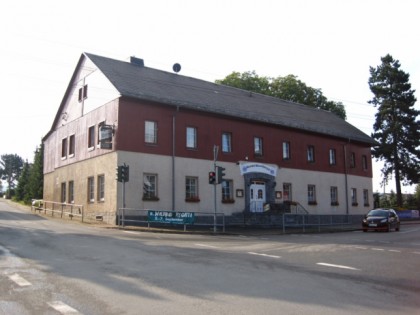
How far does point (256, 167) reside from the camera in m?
31.8

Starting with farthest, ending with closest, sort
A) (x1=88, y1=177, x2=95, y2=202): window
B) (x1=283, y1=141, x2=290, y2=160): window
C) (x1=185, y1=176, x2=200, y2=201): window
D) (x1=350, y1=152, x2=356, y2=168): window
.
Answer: (x1=350, y1=152, x2=356, y2=168): window < (x1=283, y1=141, x2=290, y2=160): window < (x1=88, y1=177, x2=95, y2=202): window < (x1=185, y1=176, x2=200, y2=201): window

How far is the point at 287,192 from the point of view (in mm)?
34469

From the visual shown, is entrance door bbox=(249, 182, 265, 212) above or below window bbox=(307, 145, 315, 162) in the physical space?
below

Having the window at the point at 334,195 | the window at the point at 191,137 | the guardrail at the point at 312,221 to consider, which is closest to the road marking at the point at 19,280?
the guardrail at the point at 312,221

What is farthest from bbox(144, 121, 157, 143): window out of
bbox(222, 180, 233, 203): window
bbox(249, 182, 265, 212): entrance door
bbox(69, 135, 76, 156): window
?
bbox(249, 182, 265, 212): entrance door

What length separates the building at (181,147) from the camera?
26281mm

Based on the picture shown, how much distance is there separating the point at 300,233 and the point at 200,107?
1006 cm

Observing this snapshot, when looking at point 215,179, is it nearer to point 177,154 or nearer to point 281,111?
point 177,154

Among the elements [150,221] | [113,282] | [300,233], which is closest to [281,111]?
[300,233]

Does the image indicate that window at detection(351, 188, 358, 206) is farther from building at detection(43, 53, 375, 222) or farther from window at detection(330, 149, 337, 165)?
window at detection(330, 149, 337, 165)

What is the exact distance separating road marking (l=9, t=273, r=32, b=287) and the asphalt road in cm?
2

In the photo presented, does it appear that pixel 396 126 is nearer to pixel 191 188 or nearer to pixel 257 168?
pixel 257 168

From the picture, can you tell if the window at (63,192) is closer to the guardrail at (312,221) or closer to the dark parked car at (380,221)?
the guardrail at (312,221)

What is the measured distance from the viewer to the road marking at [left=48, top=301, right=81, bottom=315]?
6172 millimetres
